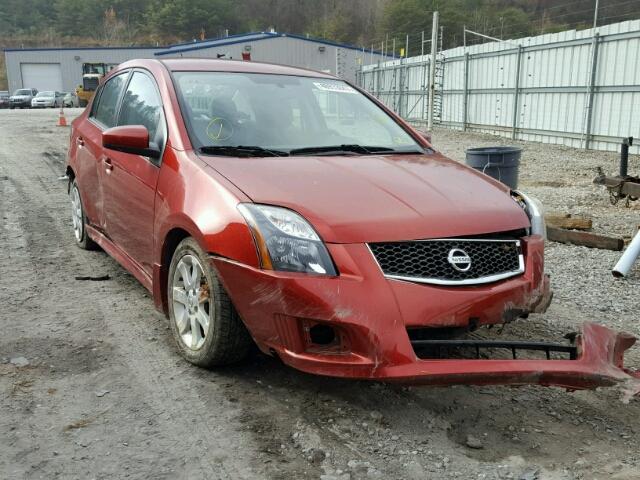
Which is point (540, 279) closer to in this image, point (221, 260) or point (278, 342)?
point (278, 342)

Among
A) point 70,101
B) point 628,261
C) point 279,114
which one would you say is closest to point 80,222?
point 279,114

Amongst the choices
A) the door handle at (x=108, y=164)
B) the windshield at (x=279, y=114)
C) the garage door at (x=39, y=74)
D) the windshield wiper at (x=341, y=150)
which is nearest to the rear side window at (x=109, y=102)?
the door handle at (x=108, y=164)

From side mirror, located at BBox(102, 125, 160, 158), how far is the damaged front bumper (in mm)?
1244

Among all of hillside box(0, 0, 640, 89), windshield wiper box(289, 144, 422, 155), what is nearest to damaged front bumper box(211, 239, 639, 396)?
windshield wiper box(289, 144, 422, 155)

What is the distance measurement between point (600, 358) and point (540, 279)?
1.71ft

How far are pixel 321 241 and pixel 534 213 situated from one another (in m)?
1.32

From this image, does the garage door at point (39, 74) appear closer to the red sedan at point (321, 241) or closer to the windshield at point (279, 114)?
the windshield at point (279, 114)

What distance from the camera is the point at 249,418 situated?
2939 millimetres

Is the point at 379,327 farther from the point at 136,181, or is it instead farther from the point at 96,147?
the point at 96,147

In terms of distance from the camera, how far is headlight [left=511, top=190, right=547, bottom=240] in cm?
337

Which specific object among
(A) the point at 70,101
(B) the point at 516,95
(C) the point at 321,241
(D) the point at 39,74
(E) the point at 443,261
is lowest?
(E) the point at 443,261

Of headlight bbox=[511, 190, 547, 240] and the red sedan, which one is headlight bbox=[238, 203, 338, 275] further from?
headlight bbox=[511, 190, 547, 240]

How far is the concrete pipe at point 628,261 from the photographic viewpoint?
5.25 m

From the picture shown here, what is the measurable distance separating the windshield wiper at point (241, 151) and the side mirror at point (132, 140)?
0.38 metres
